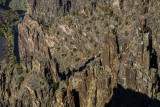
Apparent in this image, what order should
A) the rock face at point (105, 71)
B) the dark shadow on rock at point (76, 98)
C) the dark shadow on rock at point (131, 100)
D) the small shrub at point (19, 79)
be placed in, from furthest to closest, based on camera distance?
the small shrub at point (19, 79) → the rock face at point (105, 71) → the dark shadow on rock at point (131, 100) → the dark shadow on rock at point (76, 98)

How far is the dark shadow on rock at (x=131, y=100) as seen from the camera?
179 feet

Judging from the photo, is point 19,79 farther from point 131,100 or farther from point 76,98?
point 131,100

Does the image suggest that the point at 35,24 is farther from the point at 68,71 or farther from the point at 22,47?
the point at 68,71

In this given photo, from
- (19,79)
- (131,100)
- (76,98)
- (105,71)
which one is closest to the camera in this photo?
(76,98)

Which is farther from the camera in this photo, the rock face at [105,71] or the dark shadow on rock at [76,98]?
the rock face at [105,71]

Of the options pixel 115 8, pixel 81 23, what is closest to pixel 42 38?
pixel 81 23

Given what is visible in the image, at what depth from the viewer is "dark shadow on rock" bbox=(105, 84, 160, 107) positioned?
54594mm

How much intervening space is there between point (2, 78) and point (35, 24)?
68.0 m

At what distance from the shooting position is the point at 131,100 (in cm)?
5606

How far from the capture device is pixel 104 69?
66.8 meters

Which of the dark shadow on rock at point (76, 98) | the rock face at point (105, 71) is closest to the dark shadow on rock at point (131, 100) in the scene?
the rock face at point (105, 71)

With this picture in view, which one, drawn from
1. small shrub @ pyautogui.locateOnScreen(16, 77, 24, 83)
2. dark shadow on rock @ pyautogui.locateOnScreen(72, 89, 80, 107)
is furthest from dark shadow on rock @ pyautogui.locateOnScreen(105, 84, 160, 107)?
small shrub @ pyautogui.locateOnScreen(16, 77, 24, 83)

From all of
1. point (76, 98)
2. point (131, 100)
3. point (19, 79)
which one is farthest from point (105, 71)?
point (19, 79)

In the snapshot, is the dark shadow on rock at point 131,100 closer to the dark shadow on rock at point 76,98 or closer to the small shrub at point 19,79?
the dark shadow on rock at point 76,98
